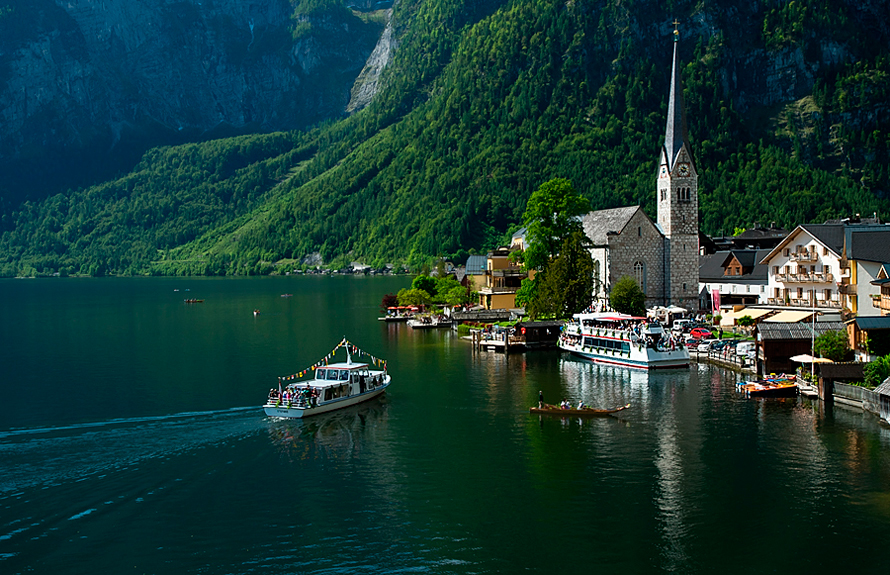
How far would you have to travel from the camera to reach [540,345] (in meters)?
99.0

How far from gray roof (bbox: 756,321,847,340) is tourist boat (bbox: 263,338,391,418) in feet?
101

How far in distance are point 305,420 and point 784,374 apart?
37920 millimetres

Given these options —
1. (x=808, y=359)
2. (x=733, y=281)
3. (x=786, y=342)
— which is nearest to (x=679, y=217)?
(x=733, y=281)

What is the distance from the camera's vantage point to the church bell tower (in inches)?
4572

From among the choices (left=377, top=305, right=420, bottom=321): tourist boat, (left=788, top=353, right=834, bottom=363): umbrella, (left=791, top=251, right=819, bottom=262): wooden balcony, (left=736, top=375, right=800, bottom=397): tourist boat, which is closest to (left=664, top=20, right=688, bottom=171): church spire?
(left=791, top=251, right=819, bottom=262): wooden balcony

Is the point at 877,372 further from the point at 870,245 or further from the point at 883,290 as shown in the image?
the point at 870,245

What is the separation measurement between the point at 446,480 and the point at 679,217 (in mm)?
79504

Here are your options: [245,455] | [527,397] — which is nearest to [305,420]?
[245,455]

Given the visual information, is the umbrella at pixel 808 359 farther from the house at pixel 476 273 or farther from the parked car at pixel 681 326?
the house at pixel 476 273

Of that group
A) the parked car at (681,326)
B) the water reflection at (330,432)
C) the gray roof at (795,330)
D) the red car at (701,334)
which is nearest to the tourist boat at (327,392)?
the water reflection at (330,432)

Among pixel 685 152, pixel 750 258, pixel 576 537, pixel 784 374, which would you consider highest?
pixel 685 152

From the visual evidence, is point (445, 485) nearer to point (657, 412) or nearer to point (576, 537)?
point (576, 537)

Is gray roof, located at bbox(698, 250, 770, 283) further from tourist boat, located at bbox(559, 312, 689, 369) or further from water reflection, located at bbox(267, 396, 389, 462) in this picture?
water reflection, located at bbox(267, 396, 389, 462)

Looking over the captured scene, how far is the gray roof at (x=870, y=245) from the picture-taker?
80.6 m
